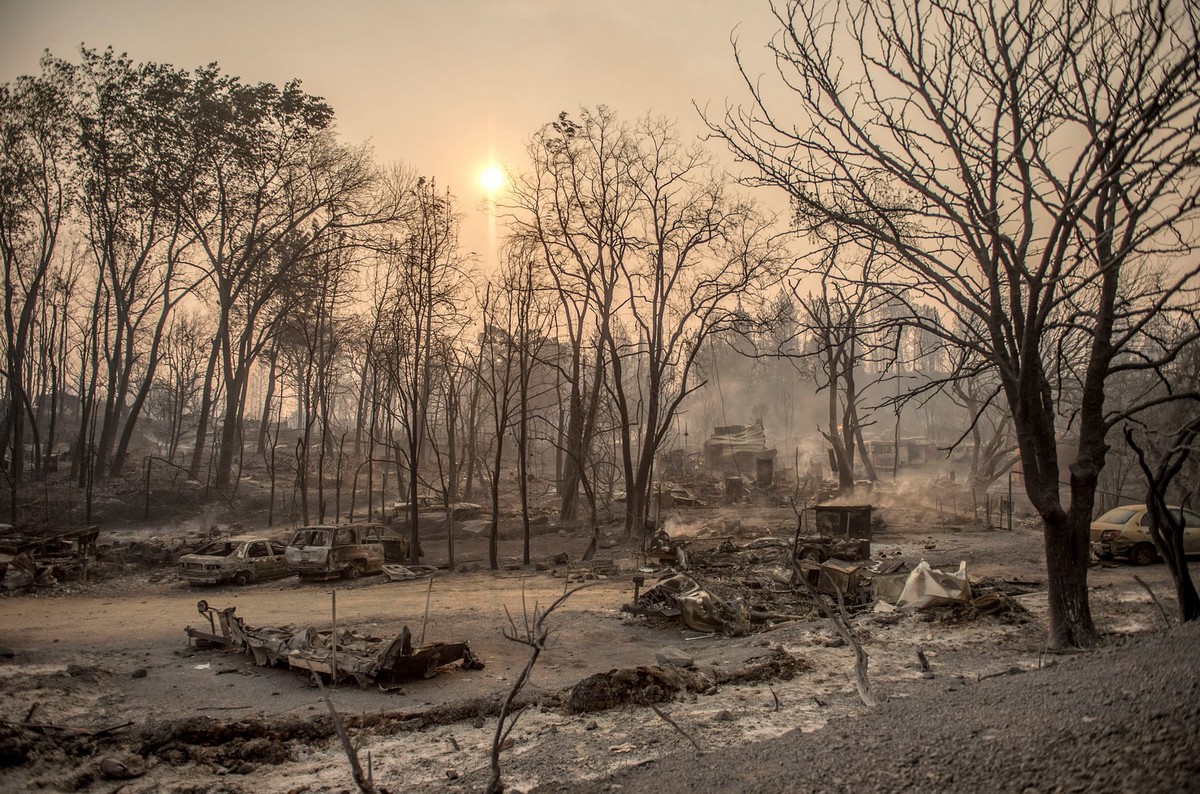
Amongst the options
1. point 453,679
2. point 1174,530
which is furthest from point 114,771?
point 1174,530

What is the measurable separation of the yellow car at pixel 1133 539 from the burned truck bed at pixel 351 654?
15600 millimetres

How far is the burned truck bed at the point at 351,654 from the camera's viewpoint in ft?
30.1

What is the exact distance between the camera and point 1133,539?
17047 mm

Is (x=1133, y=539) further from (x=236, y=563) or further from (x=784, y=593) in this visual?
(x=236, y=563)

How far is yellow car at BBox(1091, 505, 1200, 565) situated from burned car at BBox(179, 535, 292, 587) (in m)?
20.9

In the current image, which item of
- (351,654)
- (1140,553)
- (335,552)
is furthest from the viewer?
(335,552)

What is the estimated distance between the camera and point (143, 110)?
98.8 feet

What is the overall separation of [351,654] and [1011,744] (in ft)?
26.3

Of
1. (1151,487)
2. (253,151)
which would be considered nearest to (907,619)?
(1151,487)

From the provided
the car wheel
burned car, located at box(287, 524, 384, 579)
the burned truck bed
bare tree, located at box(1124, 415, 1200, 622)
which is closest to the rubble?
burned car, located at box(287, 524, 384, 579)

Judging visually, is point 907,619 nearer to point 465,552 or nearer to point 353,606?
point 353,606

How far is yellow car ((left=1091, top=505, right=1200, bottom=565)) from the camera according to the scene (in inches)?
667

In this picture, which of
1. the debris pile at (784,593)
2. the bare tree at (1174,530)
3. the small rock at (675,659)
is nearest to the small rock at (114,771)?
the small rock at (675,659)

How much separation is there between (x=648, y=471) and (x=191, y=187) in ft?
78.5
